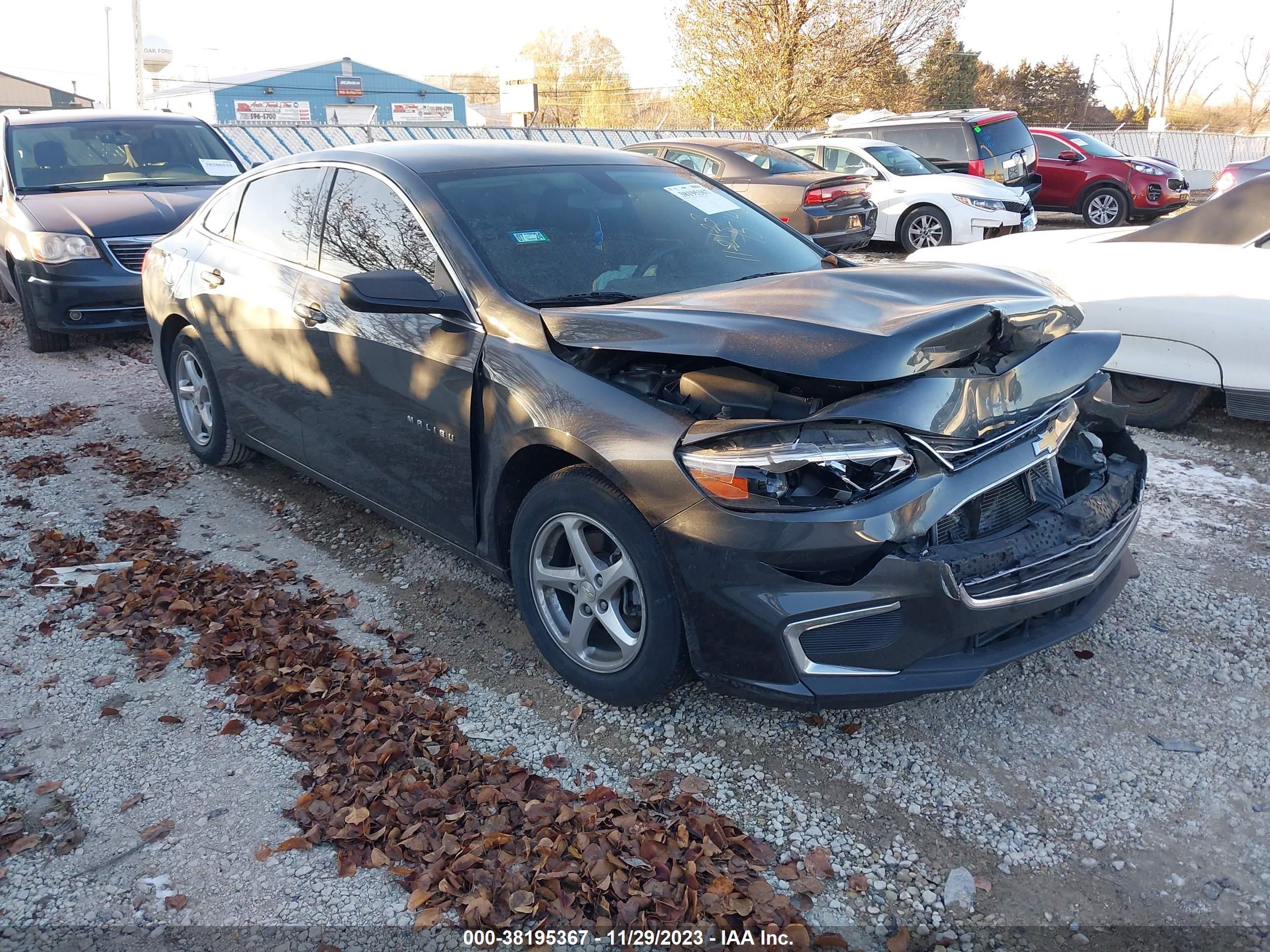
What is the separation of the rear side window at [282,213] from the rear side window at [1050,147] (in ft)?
49.8

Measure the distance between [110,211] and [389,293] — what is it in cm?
612

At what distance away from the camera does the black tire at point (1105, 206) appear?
16328 millimetres

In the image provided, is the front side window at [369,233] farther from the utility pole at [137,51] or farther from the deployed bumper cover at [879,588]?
the utility pole at [137,51]

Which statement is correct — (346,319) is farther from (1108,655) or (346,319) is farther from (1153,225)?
(1153,225)

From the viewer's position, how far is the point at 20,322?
9977 millimetres

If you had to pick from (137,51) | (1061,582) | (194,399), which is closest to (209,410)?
(194,399)

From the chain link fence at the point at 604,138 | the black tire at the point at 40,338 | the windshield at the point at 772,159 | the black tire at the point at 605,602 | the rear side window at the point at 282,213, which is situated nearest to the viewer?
the black tire at the point at 605,602

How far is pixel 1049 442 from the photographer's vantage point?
3.06 metres

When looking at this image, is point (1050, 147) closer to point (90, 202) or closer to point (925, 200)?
point (925, 200)

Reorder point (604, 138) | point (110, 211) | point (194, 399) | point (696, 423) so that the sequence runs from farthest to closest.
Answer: point (604, 138), point (110, 211), point (194, 399), point (696, 423)

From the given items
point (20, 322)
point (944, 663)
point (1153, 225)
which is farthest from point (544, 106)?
point (944, 663)

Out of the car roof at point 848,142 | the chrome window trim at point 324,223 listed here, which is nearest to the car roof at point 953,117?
the car roof at point 848,142

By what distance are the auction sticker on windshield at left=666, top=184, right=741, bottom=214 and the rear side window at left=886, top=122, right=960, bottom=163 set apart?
36.4 ft

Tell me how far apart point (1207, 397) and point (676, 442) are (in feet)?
17.2
